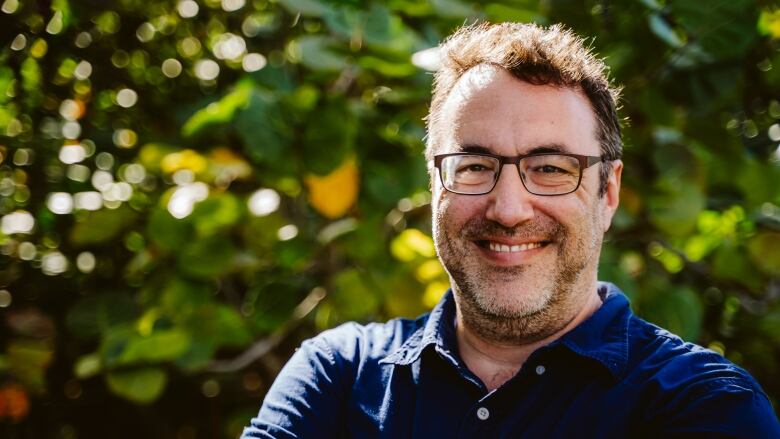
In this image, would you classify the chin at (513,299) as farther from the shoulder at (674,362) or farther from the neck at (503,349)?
the shoulder at (674,362)

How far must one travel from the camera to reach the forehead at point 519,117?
153cm

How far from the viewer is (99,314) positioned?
252 centimetres

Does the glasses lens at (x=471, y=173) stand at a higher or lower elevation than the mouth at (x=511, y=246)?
higher

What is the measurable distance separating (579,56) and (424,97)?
0.73 meters

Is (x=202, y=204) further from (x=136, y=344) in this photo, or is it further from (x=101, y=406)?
(x=101, y=406)

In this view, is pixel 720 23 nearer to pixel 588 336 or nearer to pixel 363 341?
pixel 588 336

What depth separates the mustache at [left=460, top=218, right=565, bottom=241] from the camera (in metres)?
1.52

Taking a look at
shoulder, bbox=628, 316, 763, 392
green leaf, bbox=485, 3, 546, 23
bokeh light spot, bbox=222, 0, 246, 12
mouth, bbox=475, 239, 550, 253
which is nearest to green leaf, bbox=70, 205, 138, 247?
bokeh light spot, bbox=222, 0, 246, 12

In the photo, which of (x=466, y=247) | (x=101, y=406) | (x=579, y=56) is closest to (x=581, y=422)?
(x=466, y=247)

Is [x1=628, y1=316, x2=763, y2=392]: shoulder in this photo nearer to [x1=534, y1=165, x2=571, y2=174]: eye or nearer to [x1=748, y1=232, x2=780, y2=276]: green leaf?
[x1=534, y1=165, x2=571, y2=174]: eye

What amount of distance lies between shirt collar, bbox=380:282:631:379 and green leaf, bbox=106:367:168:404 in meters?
0.95

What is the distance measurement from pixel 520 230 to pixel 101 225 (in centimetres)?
146

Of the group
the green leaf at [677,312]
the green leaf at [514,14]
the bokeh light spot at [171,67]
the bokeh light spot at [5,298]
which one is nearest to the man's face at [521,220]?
the green leaf at [514,14]

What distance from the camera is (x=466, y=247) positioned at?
158cm
